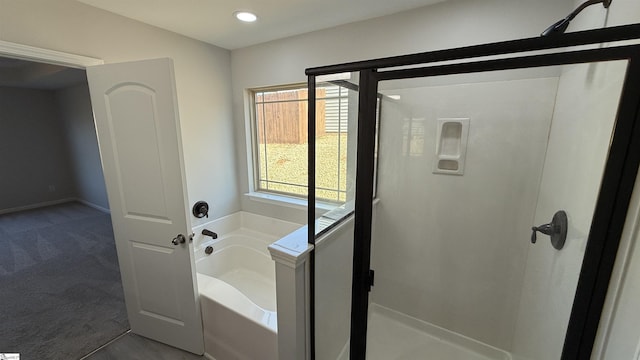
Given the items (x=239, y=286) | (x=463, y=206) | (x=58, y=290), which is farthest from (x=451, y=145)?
(x=58, y=290)

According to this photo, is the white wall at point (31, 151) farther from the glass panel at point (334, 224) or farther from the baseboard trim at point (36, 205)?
the glass panel at point (334, 224)

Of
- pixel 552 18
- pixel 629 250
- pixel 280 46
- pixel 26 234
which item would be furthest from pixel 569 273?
pixel 26 234

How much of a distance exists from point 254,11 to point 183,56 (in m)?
0.95

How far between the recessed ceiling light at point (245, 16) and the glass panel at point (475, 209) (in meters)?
1.18

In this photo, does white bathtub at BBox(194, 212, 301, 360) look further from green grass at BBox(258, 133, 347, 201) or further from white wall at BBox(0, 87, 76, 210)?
white wall at BBox(0, 87, 76, 210)

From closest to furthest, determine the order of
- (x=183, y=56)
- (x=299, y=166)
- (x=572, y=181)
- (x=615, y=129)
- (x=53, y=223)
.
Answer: (x=615, y=129), (x=572, y=181), (x=183, y=56), (x=299, y=166), (x=53, y=223)

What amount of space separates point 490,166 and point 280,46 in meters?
2.09

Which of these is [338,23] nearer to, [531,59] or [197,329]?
[531,59]

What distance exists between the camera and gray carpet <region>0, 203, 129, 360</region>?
1.79m

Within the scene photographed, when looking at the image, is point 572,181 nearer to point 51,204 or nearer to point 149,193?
point 149,193

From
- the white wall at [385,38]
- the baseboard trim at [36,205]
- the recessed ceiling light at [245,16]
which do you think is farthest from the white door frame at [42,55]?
the baseboard trim at [36,205]

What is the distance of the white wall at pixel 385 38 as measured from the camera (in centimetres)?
142

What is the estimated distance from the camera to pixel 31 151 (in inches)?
186

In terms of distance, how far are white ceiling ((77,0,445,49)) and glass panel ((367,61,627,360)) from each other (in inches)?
23.9
